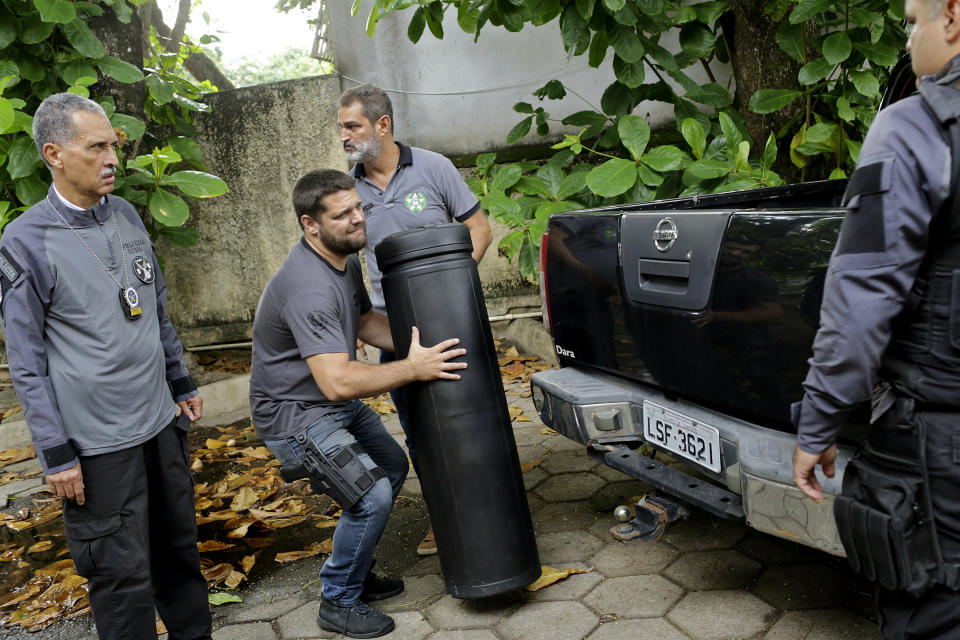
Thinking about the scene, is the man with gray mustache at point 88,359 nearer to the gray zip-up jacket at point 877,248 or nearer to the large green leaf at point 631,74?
the gray zip-up jacket at point 877,248

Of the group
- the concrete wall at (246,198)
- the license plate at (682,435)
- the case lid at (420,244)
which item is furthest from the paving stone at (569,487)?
the concrete wall at (246,198)

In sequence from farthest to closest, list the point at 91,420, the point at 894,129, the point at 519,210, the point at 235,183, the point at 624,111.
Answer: the point at 235,183, the point at 624,111, the point at 519,210, the point at 91,420, the point at 894,129

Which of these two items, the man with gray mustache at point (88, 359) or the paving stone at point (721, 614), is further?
the paving stone at point (721, 614)

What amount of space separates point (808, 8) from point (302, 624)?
12.5ft

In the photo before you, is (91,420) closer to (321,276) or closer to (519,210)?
(321,276)

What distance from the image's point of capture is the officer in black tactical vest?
1.49m

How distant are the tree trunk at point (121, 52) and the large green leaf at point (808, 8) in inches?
167

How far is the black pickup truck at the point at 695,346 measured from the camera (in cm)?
216

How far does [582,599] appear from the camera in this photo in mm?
2912

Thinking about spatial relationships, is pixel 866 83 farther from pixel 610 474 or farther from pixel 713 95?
pixel 610 474

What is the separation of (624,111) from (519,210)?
42.3 inches

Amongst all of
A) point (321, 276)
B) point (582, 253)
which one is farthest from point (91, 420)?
point (582, 253)

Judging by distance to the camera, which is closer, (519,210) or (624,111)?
(519,210)

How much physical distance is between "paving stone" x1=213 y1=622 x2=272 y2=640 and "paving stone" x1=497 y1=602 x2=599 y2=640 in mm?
875
